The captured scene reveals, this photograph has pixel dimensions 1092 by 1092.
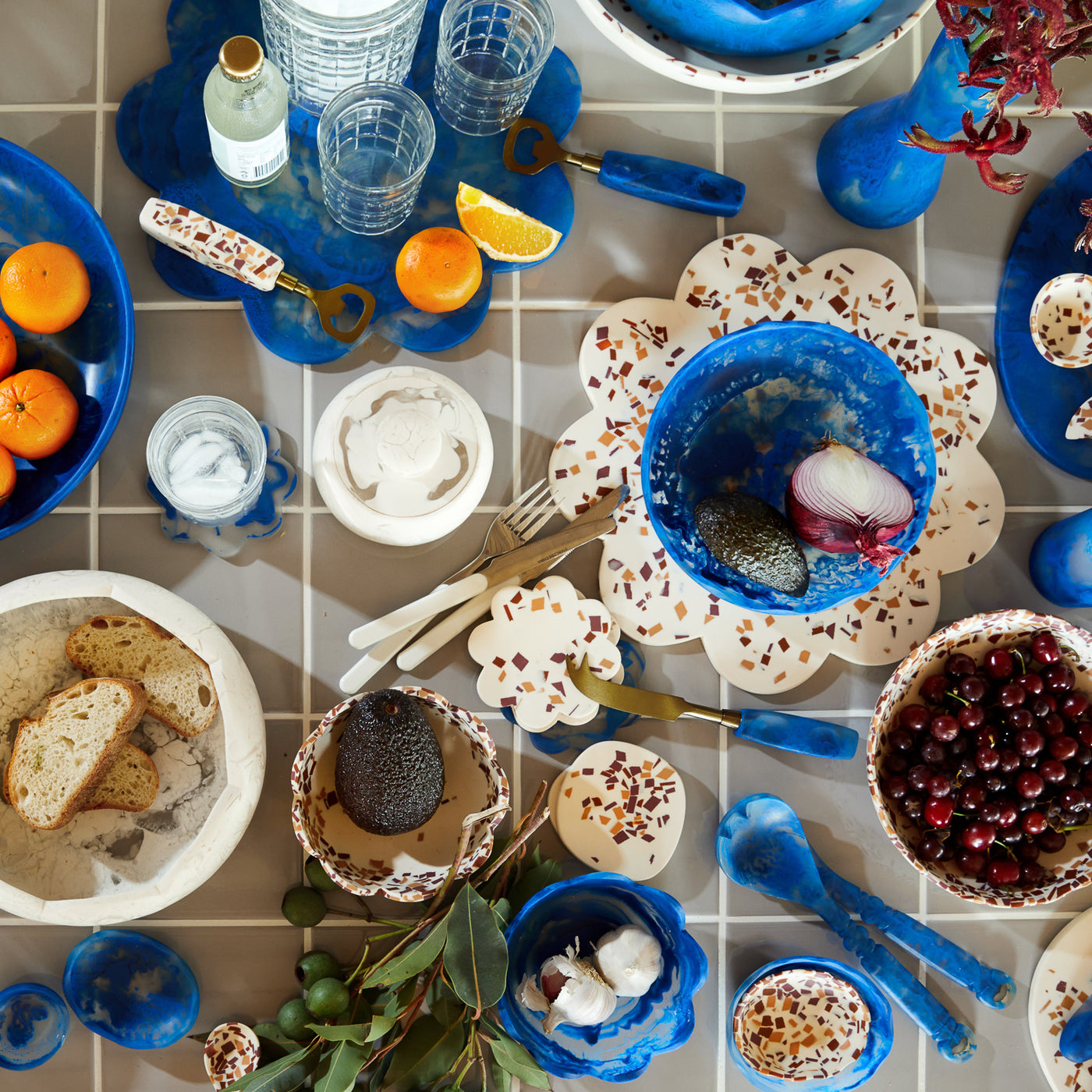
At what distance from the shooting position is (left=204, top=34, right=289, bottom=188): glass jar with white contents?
0.73m

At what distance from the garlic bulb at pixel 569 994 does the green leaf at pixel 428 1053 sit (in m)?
0.07

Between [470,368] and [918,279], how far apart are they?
1.56 feet

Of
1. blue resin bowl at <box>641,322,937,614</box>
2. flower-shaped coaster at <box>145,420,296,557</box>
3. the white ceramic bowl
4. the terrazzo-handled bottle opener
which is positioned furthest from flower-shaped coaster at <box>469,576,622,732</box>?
the white ceramic bowl

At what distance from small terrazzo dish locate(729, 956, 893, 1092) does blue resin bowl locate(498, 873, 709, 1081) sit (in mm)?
99

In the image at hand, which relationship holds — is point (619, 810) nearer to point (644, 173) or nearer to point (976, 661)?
point (976, 661)

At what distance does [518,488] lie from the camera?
92cm

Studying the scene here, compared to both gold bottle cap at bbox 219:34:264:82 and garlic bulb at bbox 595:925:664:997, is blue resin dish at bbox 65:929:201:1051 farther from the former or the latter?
gold bottle cap at bbox 219:34:264:82

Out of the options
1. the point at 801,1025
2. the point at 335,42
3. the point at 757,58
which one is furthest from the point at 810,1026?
the point at 335,42

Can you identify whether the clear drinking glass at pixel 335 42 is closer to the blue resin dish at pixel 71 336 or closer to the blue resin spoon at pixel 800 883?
the blue resin dish at pixel 71 336

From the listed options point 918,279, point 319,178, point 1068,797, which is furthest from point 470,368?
point 1068,797

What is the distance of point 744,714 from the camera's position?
901 mm

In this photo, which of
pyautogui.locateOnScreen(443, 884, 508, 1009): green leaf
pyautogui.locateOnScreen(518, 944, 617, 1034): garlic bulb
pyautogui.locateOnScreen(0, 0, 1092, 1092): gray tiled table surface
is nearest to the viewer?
pyautogui.locateOnScreen(443, 884, 508, 1009): green leaf

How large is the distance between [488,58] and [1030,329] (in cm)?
61

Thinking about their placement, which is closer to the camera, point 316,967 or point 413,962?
point 413,962
